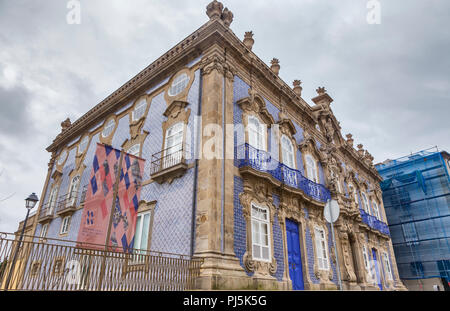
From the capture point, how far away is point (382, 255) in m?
19.9

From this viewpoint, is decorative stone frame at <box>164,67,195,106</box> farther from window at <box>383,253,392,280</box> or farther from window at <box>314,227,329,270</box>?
window at <box>383,253,392,280</box>

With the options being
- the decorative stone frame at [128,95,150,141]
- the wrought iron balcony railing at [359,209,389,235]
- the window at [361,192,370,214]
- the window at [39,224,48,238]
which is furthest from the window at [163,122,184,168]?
the window at [361,192,370,214]

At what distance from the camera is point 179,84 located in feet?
38.2

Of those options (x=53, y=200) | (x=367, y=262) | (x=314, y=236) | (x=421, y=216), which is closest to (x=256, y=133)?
(x=314, y=236)

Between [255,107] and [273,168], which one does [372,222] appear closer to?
[273,168]

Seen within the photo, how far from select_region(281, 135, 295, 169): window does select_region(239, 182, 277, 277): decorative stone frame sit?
2.90 m

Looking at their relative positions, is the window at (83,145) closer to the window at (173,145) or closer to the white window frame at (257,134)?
the window at (173,145)

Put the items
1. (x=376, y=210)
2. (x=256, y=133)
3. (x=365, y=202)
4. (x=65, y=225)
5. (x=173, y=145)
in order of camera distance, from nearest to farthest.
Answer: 1. (x=173, y=145)
2. (x=256, y=133)
3. (x=65, y=225)
4. (x=365, y=202)
5. (x=376, y=210)

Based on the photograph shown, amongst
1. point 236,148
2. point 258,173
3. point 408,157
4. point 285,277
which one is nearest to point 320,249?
point 285,277

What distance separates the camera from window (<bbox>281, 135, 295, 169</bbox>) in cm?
1293

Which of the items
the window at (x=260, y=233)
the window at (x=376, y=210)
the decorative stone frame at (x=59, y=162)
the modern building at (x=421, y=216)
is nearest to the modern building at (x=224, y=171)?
the window at (x=260, y=233)

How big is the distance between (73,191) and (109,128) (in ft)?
12.9

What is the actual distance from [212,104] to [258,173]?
2.78 m
